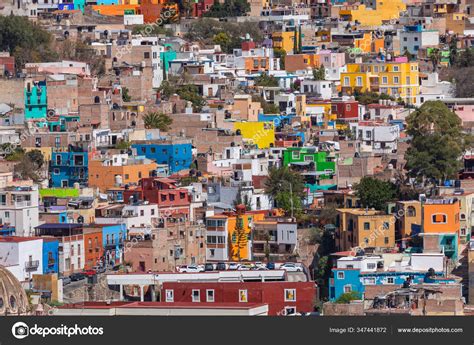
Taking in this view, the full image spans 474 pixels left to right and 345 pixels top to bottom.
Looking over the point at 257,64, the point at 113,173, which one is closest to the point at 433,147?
the point at 113,173

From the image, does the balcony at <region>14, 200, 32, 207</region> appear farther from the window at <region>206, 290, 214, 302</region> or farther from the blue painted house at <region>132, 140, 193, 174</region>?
the window at <region>206, 290, 214, 302</region>

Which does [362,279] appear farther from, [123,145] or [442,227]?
[123,145]

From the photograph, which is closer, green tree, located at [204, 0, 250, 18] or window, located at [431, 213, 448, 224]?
window, located at [431, 213, 448, 224]

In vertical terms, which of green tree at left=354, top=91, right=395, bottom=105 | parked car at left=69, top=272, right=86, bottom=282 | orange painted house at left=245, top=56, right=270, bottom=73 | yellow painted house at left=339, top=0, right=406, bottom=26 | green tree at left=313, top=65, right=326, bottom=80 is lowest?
parked car at left=69, top=272, right=86, bottom=282

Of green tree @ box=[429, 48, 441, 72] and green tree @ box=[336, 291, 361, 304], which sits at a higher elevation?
green tree @ box=[429, 48, 441, 72]

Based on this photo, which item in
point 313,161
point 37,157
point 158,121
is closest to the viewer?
point 37,157

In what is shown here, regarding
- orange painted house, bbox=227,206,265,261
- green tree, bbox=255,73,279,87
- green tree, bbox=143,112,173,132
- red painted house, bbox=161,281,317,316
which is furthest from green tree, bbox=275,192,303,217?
green tree, bbox=255,73,279,87

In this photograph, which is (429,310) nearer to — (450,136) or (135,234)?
(135,234)
